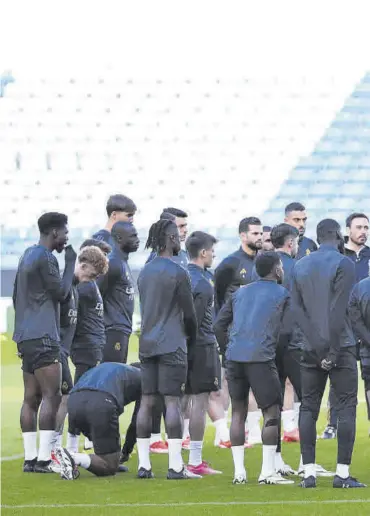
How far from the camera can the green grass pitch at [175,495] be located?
774 cm

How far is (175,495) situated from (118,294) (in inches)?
109

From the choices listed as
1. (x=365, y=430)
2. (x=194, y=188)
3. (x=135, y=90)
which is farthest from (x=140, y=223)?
(x=365, y=430)

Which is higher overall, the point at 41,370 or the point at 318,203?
the point at 318,203

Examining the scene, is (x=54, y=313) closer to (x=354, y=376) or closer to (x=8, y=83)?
(x=354, y=376)

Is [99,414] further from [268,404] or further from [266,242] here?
[266,242]

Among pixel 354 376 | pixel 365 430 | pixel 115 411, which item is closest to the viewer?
pixel 354 376

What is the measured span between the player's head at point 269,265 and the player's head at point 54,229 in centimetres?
168

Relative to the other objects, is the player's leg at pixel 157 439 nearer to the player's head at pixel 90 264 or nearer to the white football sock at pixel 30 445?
the white football sock at pixel 30 445

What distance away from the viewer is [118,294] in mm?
10859

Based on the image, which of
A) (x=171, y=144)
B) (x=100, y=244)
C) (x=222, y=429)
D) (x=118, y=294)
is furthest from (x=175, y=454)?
(x=171, y=144)

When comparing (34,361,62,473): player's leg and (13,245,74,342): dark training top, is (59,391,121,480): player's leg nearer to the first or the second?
(34,361,62,473): player's leg

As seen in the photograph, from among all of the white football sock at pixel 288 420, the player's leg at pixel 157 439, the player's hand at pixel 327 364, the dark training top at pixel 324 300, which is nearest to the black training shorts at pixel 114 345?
the player's leg at pixel 157 439

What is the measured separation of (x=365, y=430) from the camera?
510 inches

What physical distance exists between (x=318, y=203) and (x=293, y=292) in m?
76.7
